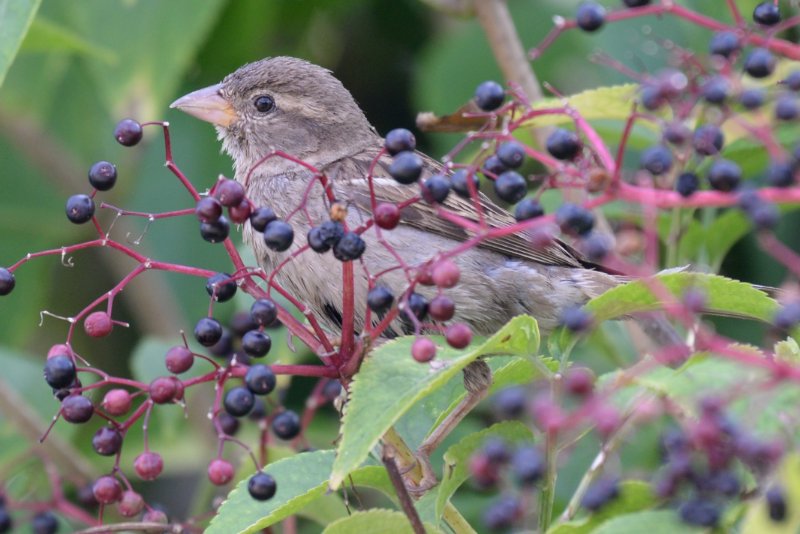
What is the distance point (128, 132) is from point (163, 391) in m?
0.60

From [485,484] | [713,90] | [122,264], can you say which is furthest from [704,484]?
[122,264]

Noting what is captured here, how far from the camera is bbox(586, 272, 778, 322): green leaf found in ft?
6.57

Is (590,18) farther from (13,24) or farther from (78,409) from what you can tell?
(13,24)

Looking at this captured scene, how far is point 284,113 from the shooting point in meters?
4.45

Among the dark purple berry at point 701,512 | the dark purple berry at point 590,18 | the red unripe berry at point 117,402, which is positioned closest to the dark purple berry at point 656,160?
the dark purple berry at point 590,18

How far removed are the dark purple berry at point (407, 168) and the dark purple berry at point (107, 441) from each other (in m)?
0.72

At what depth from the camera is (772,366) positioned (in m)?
1.47

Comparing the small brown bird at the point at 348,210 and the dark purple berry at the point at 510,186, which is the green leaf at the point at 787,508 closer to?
the dark purple berry at the point at 510,186

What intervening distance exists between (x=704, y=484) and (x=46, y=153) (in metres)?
4.20

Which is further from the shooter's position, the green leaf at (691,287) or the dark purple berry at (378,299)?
the dark purple berry at (378,299)

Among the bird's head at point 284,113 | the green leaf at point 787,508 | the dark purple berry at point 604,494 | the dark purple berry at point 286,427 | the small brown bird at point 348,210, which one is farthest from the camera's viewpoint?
the bird's head at point 284,113

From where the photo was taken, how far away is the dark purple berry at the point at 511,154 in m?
2.11

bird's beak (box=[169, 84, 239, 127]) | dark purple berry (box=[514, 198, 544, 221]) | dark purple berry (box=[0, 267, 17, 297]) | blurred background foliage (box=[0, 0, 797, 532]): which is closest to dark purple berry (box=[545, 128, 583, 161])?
dark purple berry (box=[514, 198, 544, 221])

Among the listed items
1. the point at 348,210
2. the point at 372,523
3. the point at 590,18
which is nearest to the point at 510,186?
the point at 590,18
